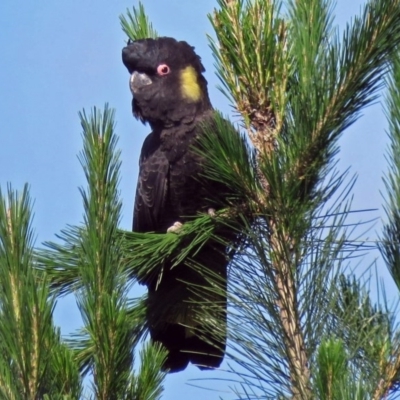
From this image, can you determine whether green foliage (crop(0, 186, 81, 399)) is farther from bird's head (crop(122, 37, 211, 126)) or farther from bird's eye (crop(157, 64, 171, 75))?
bird's eye (crop(157, 64, 171, 75))

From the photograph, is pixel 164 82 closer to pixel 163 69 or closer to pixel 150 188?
pixel 163 69

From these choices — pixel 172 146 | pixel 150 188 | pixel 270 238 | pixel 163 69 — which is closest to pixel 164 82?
pixel 163 69

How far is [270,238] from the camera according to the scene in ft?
7.25

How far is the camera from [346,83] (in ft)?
7.01

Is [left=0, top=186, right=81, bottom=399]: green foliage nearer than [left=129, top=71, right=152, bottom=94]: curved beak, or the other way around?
[left=0, top=186, right=81, bottom=399]: green foliage

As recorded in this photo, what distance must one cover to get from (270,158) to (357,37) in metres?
0.39

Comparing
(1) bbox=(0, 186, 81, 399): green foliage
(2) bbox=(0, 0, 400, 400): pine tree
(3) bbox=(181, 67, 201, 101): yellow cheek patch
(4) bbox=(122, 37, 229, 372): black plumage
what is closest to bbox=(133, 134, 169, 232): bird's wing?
(4) bbox=(122, 37, 229, 372): black plumage

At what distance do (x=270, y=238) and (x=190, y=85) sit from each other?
2063 millimetres

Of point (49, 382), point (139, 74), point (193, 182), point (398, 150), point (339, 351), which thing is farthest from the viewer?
point (139, 74)

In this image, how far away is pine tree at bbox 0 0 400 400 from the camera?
1863mm

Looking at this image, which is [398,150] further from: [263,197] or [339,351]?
[339,351]

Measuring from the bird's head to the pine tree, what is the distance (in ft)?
5.21

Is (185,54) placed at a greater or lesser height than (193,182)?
greater

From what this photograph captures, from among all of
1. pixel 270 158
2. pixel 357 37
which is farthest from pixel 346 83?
pixel 270 158
